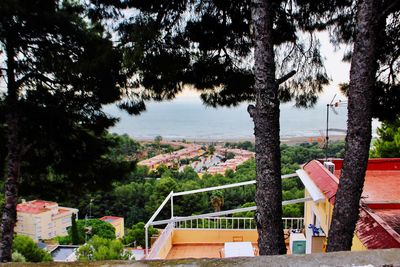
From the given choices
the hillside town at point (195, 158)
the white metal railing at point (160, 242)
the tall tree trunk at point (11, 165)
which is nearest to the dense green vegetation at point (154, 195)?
the tall tree trunk at point (11, 165)

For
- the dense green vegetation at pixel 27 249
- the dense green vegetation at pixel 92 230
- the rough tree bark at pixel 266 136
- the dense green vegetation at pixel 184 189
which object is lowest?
the dense green vegetation at pixel 92 230

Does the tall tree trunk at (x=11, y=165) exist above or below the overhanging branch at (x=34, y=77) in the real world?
below

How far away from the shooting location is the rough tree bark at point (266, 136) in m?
2.49

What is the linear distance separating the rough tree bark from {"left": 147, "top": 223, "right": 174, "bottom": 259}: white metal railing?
3321 mm

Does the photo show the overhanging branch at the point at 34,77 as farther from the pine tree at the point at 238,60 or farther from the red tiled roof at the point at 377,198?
the red tiled roof at the point at 377,198

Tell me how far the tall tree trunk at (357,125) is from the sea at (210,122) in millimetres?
307

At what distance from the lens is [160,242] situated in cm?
639

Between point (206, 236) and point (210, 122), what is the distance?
2767 inches

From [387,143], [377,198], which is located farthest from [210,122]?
[377,198]

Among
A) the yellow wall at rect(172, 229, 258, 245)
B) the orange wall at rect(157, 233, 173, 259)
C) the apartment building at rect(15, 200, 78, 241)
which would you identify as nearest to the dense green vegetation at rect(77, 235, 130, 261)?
the yellow wall at rect(172, 229, 258, 245)

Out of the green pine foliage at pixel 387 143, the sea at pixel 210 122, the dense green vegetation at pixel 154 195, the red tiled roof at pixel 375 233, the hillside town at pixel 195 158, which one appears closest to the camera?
the red tiled roof at pixel 375 233

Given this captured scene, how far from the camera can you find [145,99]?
14.8 ft

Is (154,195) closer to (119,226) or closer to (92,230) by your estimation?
(92,230)

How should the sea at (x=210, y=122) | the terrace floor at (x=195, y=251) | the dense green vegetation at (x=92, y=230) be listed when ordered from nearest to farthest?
the sea at (x=210, y=122) → the terrace floor at (x=195, y=251) → the dense green vegetation at (x=92, y=230)
